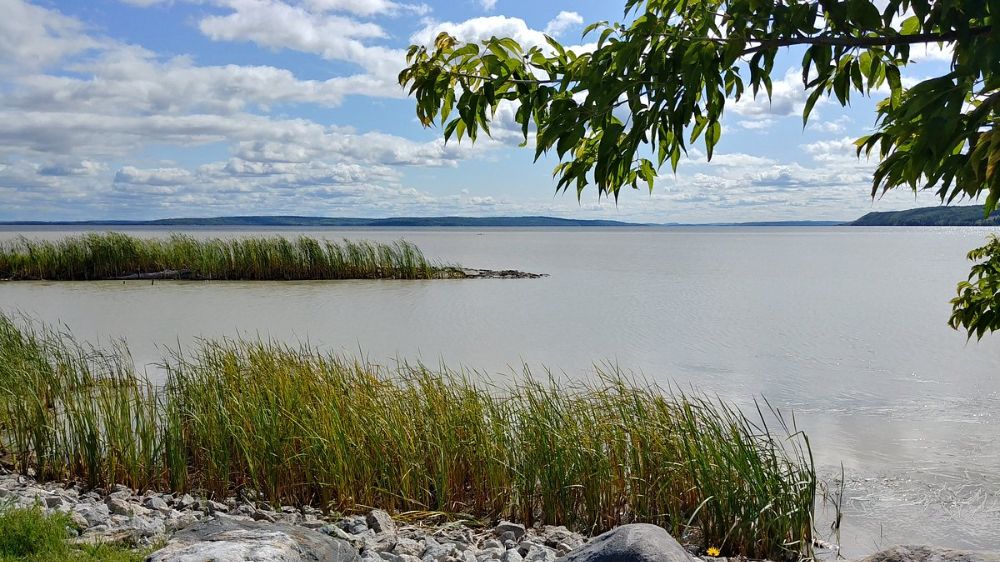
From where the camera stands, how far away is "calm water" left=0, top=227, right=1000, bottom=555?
645 centimetres

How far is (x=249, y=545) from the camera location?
3193 millimetres

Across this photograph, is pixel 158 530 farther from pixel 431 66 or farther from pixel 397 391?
pixel 431 66

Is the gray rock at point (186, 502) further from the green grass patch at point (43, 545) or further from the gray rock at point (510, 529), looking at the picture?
the gray rock at point (510, 529)

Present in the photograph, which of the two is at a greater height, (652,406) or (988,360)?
(652,406)

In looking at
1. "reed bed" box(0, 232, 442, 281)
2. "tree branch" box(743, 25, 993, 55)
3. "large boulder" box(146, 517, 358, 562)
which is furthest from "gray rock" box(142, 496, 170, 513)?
"reed bed" box(0, 232, 442, 281)

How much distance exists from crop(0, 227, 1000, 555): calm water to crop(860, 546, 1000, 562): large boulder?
81.8 inches

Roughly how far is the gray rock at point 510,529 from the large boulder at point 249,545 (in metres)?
1.02

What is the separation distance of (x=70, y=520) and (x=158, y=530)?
1.50ft

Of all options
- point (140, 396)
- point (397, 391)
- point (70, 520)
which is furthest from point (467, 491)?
point (140, 396)

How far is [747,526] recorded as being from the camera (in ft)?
14.3

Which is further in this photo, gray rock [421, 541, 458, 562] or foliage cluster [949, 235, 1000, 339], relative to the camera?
foliage cluster [949, 235, 1000, 339]

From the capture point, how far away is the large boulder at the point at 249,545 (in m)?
3.06

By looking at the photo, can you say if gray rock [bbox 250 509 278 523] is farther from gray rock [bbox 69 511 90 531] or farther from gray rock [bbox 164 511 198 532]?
gray rock [bbox 69 511 90 531]

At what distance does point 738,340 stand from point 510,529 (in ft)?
35.7
